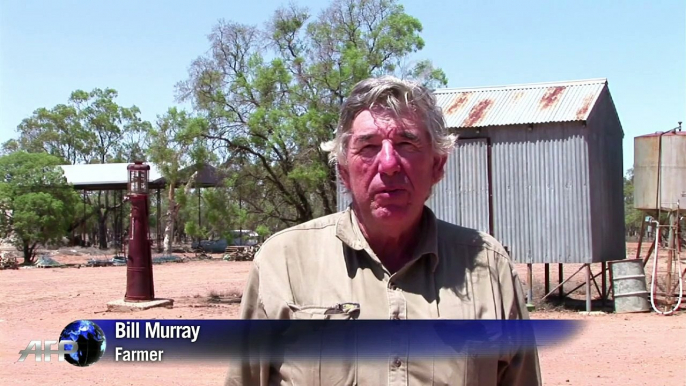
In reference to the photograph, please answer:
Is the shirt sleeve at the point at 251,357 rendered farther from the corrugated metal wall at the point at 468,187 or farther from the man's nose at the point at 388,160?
the corrugated metal wall at the point at 468,187

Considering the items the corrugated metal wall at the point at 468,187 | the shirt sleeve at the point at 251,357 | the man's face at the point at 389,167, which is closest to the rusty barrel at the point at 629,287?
the corrugated metal wall at the point at 468,187

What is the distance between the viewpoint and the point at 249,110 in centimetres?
2250

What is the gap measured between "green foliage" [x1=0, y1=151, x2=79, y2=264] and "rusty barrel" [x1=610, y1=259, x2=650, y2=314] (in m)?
30.3

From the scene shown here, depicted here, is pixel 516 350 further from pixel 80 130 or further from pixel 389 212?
pixel 80 130

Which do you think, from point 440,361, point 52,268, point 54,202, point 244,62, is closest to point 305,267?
point 440,361

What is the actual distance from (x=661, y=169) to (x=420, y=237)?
54.3ft

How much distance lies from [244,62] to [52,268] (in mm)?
14853

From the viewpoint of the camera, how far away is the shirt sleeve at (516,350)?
2611 millimetres

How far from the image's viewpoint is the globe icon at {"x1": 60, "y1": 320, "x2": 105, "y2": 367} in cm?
400

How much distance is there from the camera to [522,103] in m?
18.5

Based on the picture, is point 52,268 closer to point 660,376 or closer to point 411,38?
point 411,38

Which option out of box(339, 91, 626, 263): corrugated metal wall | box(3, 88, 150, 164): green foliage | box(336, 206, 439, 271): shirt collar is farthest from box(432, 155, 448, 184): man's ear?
box(3, 88, 150, 164): green foliage

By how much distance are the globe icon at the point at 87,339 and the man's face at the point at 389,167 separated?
6.53 feet

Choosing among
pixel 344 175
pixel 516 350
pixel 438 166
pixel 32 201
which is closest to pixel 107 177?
pixel 32 201
